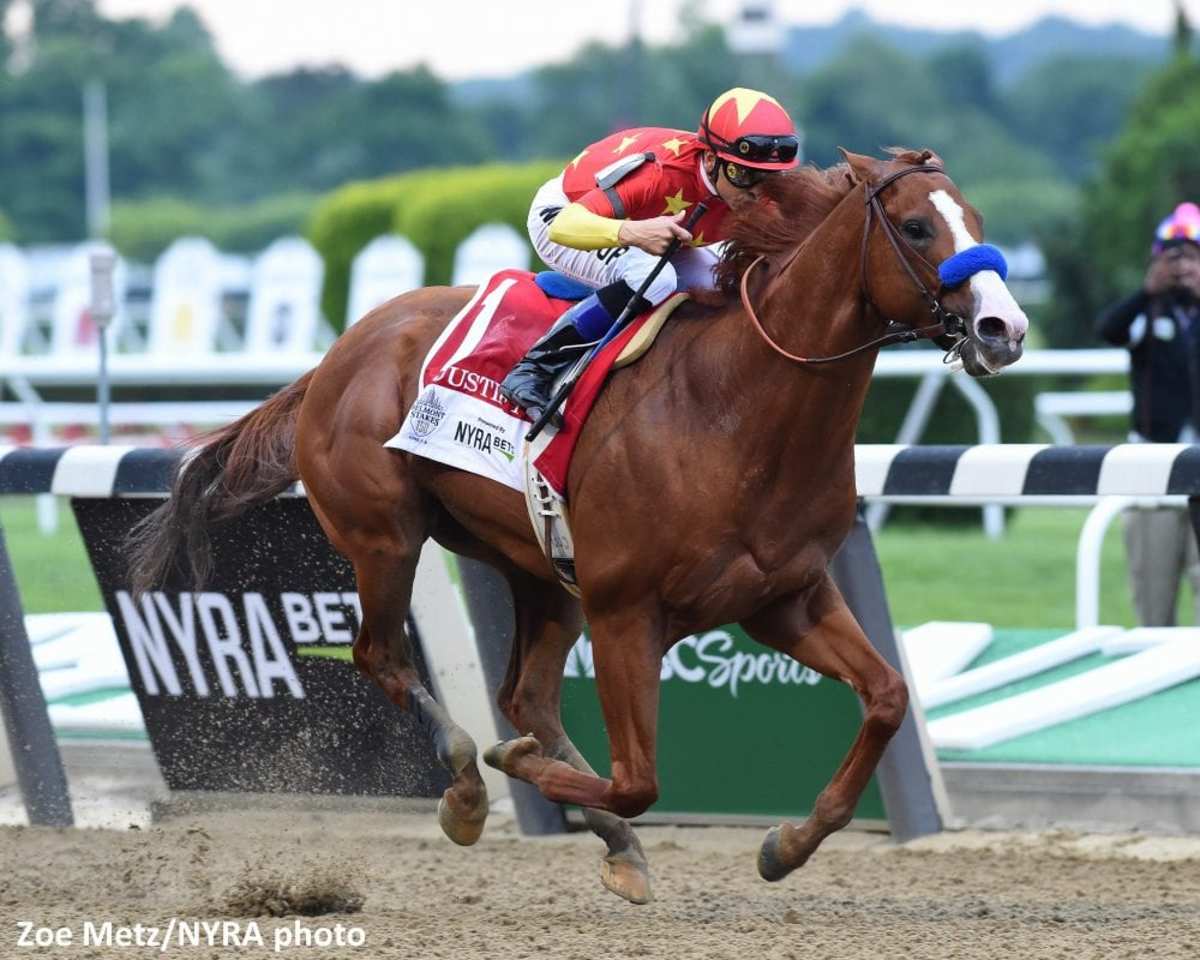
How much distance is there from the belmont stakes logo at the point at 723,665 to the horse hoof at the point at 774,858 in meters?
1.00

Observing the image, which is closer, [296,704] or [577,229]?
[577,229]

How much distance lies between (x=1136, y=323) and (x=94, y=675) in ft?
13.7

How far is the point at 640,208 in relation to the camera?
4.62m

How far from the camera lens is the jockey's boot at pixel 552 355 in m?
4.68

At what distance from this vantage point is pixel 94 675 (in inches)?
268

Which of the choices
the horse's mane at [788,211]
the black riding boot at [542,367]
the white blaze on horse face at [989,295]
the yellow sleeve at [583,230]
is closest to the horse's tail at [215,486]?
the black riding boot at [542,367]

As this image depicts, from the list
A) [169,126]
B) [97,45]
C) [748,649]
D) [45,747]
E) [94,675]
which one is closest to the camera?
[748,649]

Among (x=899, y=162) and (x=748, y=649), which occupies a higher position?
(x=899, y=162)

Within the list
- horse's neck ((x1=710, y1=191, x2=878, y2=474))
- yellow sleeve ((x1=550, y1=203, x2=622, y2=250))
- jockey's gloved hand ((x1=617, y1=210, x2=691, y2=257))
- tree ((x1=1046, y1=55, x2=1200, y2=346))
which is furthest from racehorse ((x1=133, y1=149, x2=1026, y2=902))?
tree ((x1=1046, y1=55, x2=1200, y2=346))

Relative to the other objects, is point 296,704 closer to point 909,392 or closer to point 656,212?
point 656,212

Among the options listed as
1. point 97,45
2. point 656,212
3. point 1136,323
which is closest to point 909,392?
point 1136,323

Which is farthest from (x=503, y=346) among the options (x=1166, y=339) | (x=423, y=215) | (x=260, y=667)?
(x=423, y=215)

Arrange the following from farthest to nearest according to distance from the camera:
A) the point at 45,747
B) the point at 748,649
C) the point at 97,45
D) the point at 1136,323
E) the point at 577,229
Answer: the point at 97,45 < the point at 1136,323 < the point at 45,747 < the point at 748,649 < the point at 577,229

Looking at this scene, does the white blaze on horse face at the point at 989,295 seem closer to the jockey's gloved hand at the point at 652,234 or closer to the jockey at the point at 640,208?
the jockey at the point at 640,208
